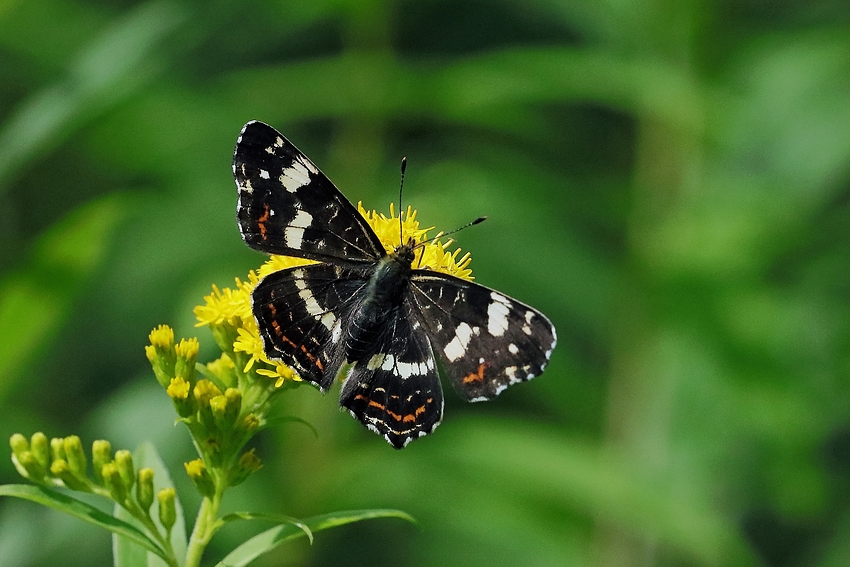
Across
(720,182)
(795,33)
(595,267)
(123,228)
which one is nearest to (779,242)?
(720,182)

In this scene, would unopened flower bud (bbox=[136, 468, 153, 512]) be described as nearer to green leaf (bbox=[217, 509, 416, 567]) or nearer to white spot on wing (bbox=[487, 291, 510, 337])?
green leaf (bbox=[217, 509, 416, 567])

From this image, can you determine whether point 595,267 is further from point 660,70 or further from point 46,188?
point 46,188

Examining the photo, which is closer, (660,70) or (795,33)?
(660,70)

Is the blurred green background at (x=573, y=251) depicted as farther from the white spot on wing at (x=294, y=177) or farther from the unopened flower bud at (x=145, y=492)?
the unopened flower bud at (x=145, y=492)

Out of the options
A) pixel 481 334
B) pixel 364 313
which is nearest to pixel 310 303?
pixel 364 313

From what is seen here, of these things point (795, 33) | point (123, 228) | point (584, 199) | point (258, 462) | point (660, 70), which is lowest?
point (258, 462)

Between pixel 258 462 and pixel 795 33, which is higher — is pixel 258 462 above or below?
below

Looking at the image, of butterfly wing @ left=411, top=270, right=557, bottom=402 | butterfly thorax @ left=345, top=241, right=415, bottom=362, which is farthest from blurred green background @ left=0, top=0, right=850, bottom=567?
butterfly wing @ left=411, top=270, right=557, bottom=402

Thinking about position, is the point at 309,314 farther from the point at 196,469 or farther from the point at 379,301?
the point at 196,469
